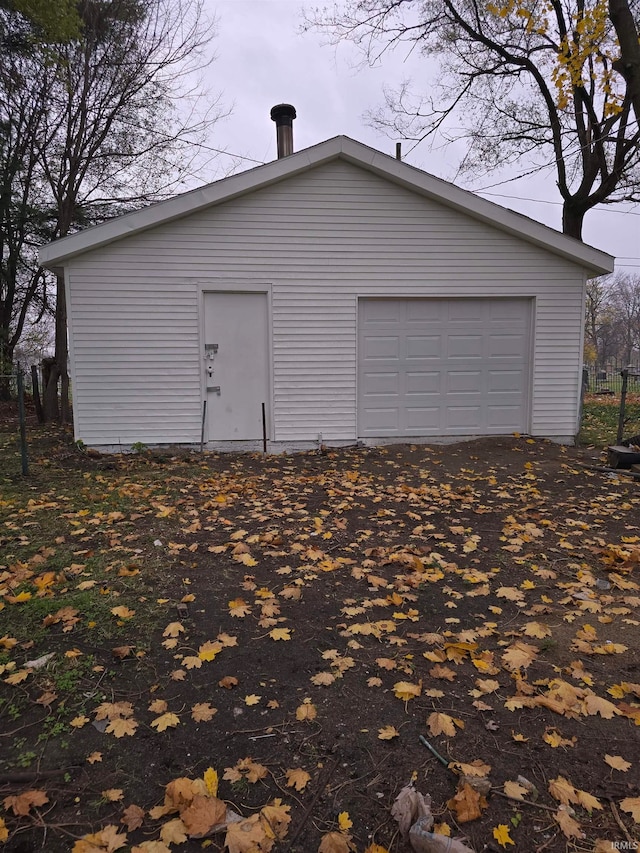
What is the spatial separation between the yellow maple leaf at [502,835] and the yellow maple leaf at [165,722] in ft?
4.20

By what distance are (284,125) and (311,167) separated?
255 cm

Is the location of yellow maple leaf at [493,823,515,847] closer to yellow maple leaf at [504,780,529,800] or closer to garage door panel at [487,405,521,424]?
yellow maple leaf at [504,780,529,800]

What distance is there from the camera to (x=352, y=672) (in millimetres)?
2633

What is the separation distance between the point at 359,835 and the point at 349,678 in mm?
875

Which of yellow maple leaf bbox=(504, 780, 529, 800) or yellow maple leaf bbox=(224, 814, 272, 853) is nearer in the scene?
yellow maple leaf bbox=(224, 814, 272, 853)

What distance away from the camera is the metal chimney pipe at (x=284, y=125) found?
393 inches

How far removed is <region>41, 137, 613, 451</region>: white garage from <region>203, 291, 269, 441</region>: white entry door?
0.08 ft

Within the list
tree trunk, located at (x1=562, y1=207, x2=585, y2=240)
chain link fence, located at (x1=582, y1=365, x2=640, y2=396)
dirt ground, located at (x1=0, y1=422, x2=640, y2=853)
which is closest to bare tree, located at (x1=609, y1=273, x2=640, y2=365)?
chain link fence, located at (x1=582, y1=365, x2=640, y2=396)

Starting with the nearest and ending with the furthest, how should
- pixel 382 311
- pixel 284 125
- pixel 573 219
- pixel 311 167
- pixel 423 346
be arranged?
pixel 311 167
pixel 382 311
pixel 423 346
pixel 284 125
pixel 573 219

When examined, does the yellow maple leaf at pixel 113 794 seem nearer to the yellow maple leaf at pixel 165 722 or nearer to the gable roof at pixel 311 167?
the yellow maple leaf at pixel 165 722

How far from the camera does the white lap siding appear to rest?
8.22m

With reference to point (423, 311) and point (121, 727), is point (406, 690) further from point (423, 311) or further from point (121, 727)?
point (423, 311)

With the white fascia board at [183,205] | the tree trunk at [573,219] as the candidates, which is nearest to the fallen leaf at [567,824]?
the white fascia board at [183,205]

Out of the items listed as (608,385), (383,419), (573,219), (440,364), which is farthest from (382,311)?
(608,385)
